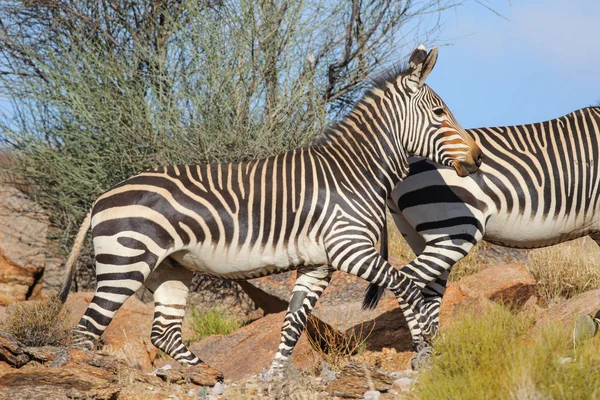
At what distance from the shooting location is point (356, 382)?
5.91 m

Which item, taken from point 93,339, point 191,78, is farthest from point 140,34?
point 93,339

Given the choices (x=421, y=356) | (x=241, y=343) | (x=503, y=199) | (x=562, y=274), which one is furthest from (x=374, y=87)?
(x=562, y=274)

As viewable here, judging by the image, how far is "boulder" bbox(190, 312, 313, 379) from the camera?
26.1 feet

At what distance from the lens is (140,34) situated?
1320 centimetres

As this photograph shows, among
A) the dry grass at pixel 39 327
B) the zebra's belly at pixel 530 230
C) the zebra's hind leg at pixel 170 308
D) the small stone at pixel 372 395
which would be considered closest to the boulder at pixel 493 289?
the zebra's belly at pixel 530 230

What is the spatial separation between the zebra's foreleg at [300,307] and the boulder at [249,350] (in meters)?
1.20

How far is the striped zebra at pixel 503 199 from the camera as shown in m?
7.00

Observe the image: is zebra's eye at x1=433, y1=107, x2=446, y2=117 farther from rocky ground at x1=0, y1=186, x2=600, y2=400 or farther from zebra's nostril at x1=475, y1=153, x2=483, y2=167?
rocky ground at x1=0, y1=186, x2=600, y2=400

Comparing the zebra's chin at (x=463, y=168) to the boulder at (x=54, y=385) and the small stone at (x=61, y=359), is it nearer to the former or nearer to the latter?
the boulder at (x=54, y=385)

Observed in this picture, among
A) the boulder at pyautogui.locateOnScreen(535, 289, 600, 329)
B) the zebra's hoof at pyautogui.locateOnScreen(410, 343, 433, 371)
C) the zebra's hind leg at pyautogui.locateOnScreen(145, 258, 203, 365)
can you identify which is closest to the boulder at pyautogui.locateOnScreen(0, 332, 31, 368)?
the zebra's hind leg at pyautogui.locateOnScreen(145, 258, 203, 365)

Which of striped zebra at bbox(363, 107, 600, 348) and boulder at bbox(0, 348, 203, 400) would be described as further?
striped zebra at bbox(363, 107, 600, 348)

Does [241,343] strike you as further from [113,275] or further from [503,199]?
[503,199]

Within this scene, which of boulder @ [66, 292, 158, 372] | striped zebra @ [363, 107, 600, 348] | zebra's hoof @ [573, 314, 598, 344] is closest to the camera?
zebra's hoof @ [573, 314, 598, 344]

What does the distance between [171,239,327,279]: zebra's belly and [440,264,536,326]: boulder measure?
7.53 feet
